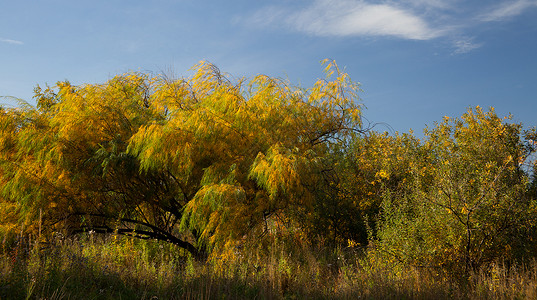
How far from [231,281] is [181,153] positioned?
2608mm

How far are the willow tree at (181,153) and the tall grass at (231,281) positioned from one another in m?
1.09

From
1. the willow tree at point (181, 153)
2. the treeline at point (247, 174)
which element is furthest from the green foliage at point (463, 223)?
the willow tree at point (181, 153)

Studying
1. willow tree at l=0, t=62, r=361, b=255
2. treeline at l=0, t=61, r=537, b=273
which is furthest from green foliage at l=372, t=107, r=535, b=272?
willow tree at l=0, t=62, r=361, b=255

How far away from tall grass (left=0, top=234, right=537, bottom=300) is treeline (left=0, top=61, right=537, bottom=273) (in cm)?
45

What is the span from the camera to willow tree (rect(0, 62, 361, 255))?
7.10 m

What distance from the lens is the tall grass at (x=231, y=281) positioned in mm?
4641

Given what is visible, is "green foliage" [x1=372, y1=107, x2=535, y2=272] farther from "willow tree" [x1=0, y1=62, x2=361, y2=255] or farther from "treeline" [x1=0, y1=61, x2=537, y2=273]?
"willow tree" [x1=0, y1=62, x2=361, y2=255]

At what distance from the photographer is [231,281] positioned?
549 cm

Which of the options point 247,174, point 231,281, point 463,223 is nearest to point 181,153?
point 247,174

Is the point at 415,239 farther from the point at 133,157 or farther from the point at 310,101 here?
the point at 133,157

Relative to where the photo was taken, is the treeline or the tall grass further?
the treeline

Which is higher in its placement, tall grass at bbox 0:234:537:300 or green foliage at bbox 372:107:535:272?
green foliage at bbox 372:107:535:272

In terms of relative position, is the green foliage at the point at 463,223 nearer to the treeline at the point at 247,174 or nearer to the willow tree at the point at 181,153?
the treeline at the point at 247,174

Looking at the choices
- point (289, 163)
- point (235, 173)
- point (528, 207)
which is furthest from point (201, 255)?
point (528, 207)
